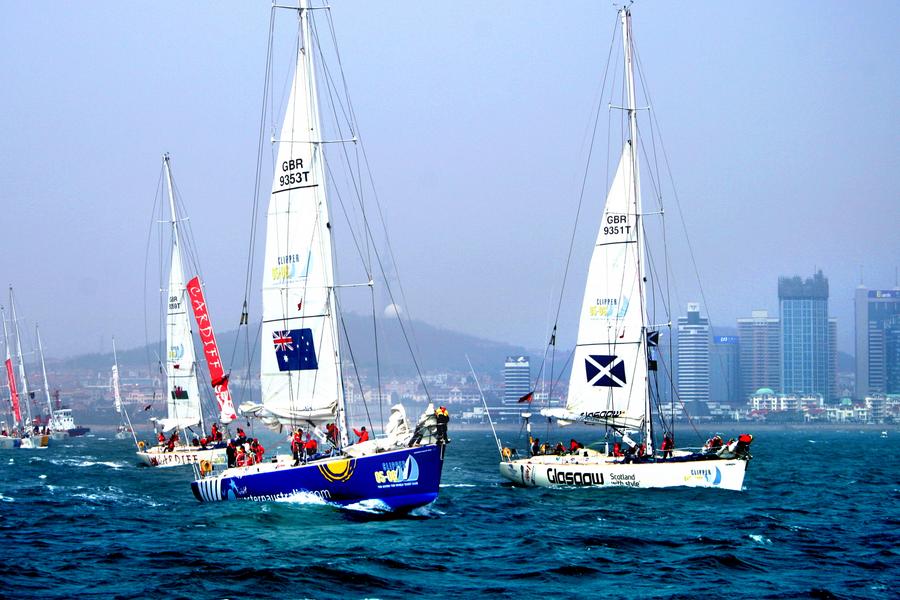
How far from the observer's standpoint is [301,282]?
40.8 m

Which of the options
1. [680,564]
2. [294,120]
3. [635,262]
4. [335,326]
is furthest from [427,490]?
[635,262]

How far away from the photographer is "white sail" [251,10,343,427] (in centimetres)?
4041

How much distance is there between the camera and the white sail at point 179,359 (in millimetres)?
73562

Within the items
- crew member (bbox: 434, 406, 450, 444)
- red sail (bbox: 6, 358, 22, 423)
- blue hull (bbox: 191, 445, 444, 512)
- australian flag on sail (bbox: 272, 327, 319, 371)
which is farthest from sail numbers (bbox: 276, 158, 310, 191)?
red sail (bbox: 6, 358, 22, 423)

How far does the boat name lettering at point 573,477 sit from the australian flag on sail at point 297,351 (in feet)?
41.9

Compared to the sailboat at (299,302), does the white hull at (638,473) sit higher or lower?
lower

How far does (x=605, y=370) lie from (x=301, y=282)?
55.1 feet

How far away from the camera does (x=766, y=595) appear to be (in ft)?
84.5

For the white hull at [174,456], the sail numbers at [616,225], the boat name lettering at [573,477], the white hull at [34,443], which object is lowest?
the white hull at [34,443]

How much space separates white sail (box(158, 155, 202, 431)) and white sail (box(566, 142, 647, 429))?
1143 inches

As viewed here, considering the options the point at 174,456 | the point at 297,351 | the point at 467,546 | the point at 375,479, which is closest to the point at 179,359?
the point at 174,456

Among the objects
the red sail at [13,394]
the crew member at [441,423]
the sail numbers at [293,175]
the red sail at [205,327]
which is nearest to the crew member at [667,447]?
the crew member at [441,423]

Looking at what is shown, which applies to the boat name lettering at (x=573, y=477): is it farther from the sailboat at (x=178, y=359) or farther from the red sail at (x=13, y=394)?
the red sail at (x=13, y=394)

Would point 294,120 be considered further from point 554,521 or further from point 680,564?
point 680,564
